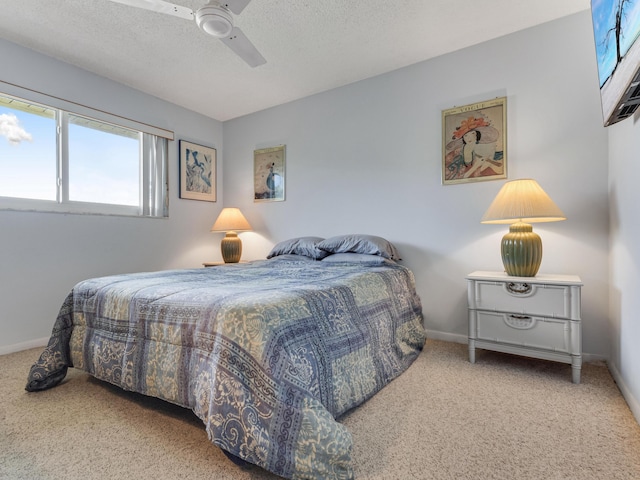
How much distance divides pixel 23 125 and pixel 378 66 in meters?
3.07

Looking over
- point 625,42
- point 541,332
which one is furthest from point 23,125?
point 541,332

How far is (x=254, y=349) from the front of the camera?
1128 mm

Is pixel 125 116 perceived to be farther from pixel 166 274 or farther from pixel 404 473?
pixel 404 473

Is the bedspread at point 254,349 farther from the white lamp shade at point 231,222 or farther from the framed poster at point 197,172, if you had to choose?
the framed poster at point 197,172

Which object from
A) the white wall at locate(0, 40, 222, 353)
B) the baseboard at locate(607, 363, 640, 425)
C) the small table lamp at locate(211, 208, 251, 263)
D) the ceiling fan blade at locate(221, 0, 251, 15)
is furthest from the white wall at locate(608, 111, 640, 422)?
the white wall at locate(0, 40, 222, 353)

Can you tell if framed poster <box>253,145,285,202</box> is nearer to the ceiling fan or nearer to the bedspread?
the bedspread

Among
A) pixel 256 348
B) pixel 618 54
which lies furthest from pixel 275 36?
pixel 256 348

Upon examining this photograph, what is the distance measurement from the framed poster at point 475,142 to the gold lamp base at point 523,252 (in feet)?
2.04

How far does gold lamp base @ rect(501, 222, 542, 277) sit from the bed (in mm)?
726

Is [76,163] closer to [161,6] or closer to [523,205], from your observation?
[161,6]

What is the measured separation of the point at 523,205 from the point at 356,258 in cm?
121

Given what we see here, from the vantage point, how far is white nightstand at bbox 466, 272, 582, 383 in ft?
5.87

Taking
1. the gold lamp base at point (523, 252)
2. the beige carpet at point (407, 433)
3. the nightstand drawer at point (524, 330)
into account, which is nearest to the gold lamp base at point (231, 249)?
the beige carpet at point (407, 433)

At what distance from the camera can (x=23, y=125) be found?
2.57 metres
